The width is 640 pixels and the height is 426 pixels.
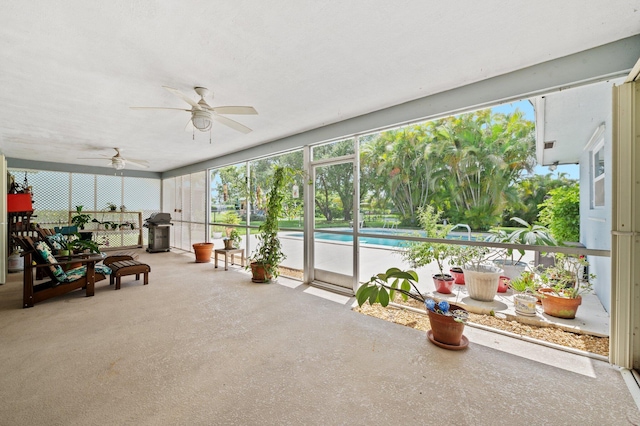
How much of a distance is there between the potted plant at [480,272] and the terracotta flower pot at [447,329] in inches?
45.2

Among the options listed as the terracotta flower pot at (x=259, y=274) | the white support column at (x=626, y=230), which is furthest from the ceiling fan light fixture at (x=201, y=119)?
the white support column at (x=626, y=230)

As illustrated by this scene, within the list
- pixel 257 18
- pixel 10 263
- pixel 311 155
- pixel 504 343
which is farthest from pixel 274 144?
pixel 10 263

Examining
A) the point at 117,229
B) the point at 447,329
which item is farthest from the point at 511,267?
the point at 117,229

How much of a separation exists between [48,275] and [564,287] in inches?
259

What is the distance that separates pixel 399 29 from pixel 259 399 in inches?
113

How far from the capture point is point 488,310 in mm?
3232

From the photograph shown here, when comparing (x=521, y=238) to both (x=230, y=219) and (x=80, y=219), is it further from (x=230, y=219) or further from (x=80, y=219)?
(x=80, y=219)

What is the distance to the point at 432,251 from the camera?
3.71m

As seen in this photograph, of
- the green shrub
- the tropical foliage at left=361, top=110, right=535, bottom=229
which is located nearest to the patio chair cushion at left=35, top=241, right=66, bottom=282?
the tropical foliage at left=361, top=110, right=535, bottom=229

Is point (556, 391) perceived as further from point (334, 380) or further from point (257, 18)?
point (257, 18)

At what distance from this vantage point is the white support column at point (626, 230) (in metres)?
2.06

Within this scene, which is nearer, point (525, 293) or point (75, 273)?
point (525, 293)

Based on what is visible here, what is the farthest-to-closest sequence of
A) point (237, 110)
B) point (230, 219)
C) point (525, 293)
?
point (230, 219), point (525, 293), point (237, 110)

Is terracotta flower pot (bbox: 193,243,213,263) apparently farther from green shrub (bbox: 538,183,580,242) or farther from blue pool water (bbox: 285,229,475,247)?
green shrub (bbox: 538,183,580,242)
